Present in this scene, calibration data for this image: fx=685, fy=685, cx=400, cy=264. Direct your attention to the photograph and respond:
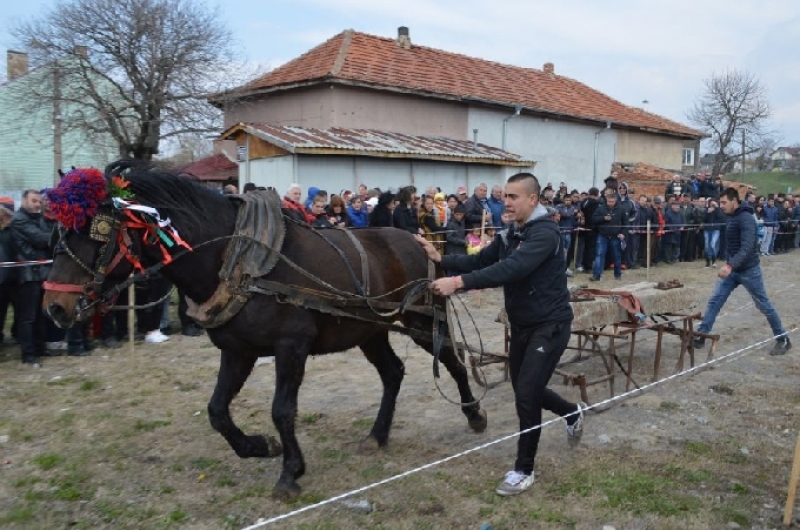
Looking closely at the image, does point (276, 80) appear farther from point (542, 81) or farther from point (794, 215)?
point (794, 215)

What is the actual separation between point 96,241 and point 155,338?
16.8ft

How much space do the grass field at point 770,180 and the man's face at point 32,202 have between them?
46.8 meters

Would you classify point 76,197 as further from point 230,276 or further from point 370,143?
point 370,143

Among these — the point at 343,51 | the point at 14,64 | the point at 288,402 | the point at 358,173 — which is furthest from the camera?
the point at 14,64

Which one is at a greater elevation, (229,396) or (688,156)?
(688,156)

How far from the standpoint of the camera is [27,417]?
18.9 ft

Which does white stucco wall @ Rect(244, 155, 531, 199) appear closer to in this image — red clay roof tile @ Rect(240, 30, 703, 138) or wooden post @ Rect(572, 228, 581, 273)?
red clay roof tile @ Rect(240, 30, 703, 138)

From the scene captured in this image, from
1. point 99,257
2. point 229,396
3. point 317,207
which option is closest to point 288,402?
point 229,396

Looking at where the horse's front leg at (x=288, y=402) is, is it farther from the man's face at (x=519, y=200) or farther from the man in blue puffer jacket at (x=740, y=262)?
the man in blue puffer jacket at (x=740, y=262)

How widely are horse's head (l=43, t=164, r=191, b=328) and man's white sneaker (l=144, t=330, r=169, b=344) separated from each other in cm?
487

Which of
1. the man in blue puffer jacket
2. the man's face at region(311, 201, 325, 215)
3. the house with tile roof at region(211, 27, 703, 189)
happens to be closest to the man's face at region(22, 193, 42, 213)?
the man's face at region(311, 201, 325, 215)

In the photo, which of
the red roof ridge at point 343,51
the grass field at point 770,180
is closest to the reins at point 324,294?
the red roof ridge at point 343,51

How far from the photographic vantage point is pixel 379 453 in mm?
5004

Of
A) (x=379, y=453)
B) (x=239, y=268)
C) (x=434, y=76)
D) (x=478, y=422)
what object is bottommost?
(x=379, y=453)
